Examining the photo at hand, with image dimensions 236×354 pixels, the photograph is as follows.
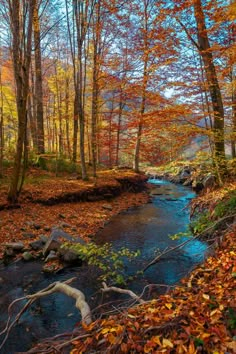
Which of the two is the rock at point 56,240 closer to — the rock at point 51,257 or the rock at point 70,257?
the rock at point 51,257

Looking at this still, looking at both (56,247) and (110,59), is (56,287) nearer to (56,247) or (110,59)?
(56,247)

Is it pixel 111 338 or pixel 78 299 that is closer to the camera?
pixel 111 338

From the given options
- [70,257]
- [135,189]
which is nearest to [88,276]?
[70,257]

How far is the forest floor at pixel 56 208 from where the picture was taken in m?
7.20

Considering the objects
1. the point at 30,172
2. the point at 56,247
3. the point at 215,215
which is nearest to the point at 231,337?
the point at 215,215

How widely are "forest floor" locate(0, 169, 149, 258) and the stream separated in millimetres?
827

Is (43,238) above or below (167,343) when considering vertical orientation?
below

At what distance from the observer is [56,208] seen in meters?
8.95

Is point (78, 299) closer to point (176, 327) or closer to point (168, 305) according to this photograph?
point (168, 305)

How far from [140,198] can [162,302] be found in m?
10.2

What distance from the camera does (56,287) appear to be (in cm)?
301

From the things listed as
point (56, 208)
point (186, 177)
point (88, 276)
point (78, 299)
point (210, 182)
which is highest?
point (210, 182)

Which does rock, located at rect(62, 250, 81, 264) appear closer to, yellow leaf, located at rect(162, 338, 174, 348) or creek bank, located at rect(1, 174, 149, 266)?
creek bank, located at rect(1, 174, 149, 266)

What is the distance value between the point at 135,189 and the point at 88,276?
30.6 ft
